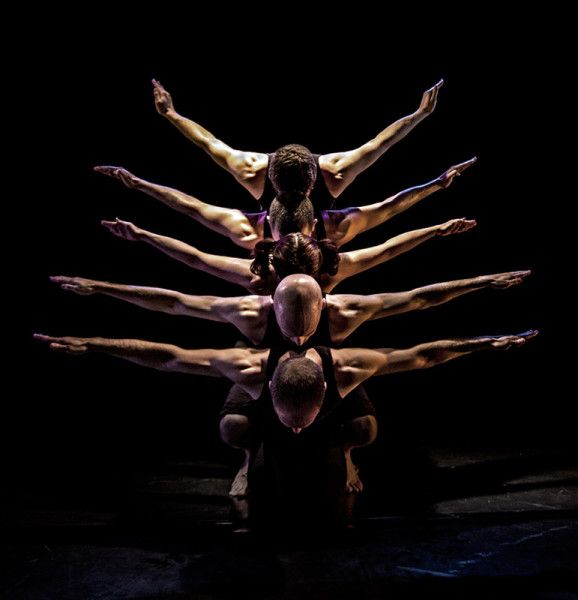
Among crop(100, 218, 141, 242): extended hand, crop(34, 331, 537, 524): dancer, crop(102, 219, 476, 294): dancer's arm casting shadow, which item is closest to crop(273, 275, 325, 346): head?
crop(34, 331, 537, 524): dancer

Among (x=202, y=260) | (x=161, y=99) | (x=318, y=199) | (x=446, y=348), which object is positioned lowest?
(x=446, y=348)

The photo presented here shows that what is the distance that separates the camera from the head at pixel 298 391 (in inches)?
95.6

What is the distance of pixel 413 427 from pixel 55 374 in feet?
8.43

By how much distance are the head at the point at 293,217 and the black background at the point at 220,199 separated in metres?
→ 0.97

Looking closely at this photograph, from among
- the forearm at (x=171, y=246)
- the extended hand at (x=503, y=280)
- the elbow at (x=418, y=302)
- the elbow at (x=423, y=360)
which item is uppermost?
the forearm at (x=171, y=246)

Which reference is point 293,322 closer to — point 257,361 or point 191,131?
point 257,361

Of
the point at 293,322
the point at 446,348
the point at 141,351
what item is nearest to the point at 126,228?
the point at 141,351

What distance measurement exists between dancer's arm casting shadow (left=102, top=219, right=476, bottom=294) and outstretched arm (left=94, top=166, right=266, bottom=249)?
0.19 m

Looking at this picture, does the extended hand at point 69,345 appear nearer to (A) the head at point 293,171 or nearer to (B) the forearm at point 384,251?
(A) the head at point 293,171

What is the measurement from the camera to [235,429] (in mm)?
2934

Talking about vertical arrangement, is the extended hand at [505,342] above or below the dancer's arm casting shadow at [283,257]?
below

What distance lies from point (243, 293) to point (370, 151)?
1486mm

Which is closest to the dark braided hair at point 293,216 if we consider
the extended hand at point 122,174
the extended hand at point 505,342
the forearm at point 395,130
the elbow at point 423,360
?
the forearm at point 395,130

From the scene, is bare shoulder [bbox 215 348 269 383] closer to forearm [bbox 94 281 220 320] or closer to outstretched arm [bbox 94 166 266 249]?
forearm [bbox 94 281 220 320]
